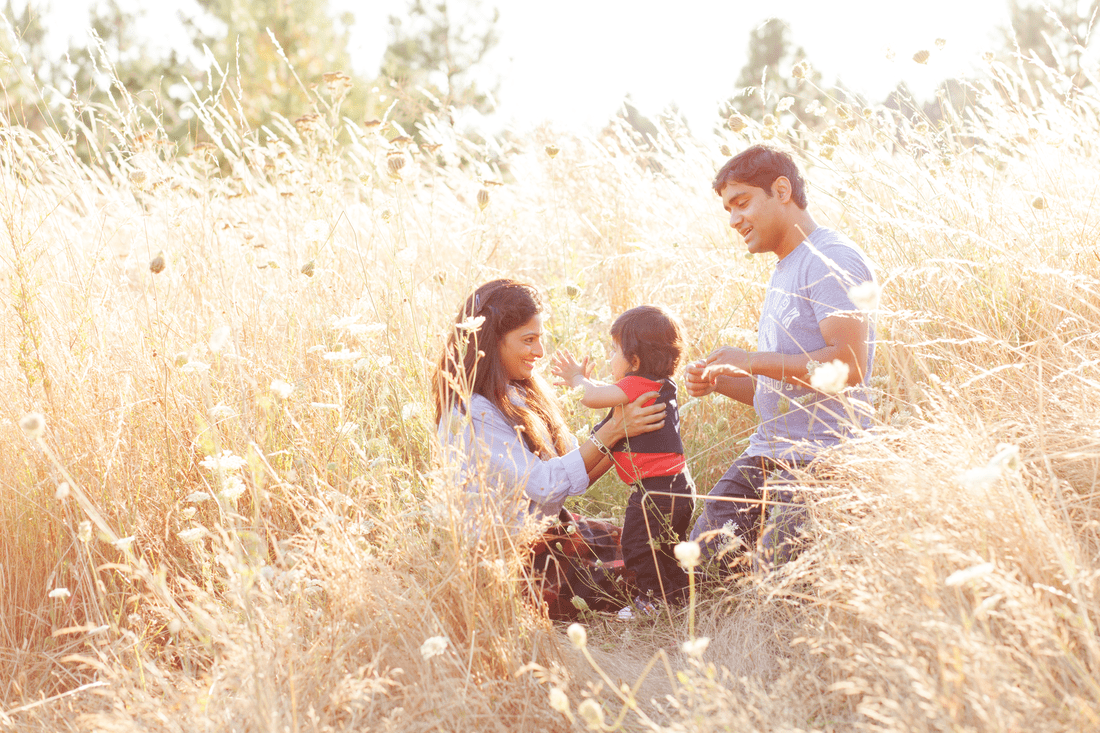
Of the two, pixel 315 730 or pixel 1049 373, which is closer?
pixel 315 730

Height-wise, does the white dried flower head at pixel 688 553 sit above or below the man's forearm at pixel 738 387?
above

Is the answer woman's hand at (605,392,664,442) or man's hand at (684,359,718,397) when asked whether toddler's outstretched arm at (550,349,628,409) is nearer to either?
woman's hand at (605,392,664,442)

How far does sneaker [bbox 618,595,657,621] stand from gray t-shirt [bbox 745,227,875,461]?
1.91ft

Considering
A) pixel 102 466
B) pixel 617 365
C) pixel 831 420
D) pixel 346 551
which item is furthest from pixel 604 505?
pixel 102 466

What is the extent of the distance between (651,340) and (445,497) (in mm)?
1096

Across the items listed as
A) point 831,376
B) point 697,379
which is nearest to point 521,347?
point 697,379

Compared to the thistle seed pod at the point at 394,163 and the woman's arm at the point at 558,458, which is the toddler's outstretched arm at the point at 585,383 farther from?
the thistle seed pod at the point at 394,163

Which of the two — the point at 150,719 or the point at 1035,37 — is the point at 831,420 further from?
the point at 1035,37

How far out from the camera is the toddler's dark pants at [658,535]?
2.49 meters

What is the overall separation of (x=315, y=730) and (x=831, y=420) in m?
1.73

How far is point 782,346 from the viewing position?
2.57 m

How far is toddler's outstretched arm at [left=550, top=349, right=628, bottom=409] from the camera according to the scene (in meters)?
2.53

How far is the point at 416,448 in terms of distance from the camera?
2654 millimetres

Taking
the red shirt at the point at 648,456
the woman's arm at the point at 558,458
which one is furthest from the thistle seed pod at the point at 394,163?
the red shirt at the point at 648,456
